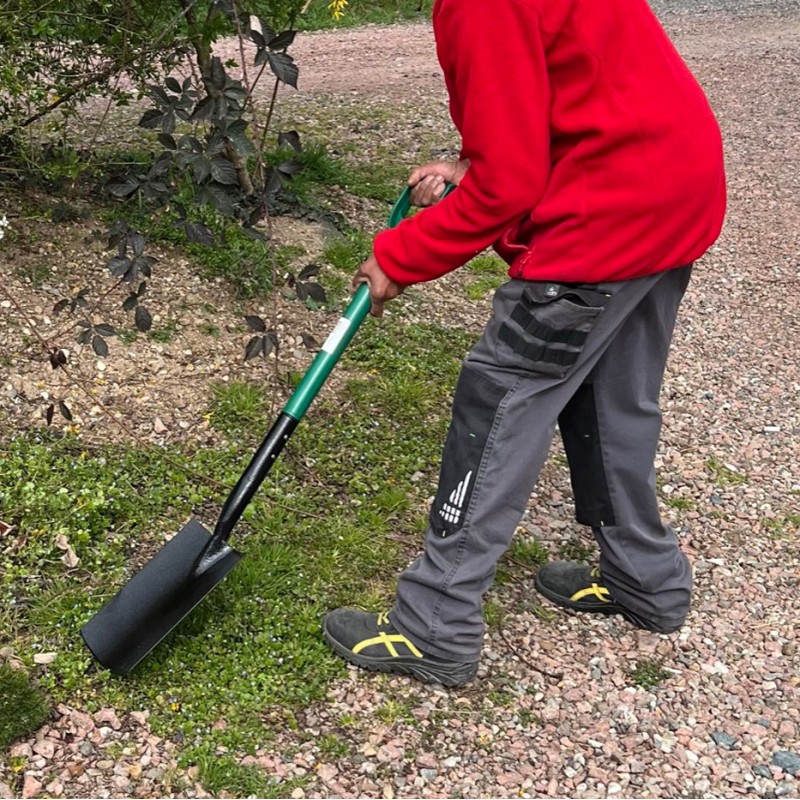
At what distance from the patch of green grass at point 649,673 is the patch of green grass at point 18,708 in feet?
5.55

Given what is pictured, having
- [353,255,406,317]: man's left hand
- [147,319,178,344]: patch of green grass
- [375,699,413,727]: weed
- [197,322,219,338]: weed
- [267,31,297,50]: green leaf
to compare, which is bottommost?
[375,699,413,727]: weed

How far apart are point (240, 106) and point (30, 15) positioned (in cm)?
100

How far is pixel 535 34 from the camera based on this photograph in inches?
92.1

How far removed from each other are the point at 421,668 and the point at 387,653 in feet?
0.35

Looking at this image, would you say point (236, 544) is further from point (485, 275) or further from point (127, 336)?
point (485, 275)

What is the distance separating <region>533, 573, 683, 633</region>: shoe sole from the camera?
3367 millimetres

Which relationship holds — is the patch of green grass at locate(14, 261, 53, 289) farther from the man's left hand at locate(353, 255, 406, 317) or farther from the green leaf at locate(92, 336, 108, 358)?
the man's left hand at locate(353, 255, 406, 317)

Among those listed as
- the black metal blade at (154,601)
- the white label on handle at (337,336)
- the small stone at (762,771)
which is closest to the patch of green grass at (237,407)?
the black metal blade at (154,601)

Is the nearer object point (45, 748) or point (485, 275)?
point (45, 748)

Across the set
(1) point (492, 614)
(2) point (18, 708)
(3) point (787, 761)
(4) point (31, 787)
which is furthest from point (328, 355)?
(3) point (787, 761)

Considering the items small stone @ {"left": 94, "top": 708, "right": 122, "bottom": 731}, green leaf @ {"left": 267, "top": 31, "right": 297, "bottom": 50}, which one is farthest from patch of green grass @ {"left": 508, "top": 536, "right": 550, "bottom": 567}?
green leaf @ {"left": 267, "top": 31, "right": 297, "bottom": 50}

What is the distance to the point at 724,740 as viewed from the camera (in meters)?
2.96

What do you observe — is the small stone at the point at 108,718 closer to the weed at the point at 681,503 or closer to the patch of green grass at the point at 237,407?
the patch of green grass at the point at 237,407

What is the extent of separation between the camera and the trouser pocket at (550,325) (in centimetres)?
264
